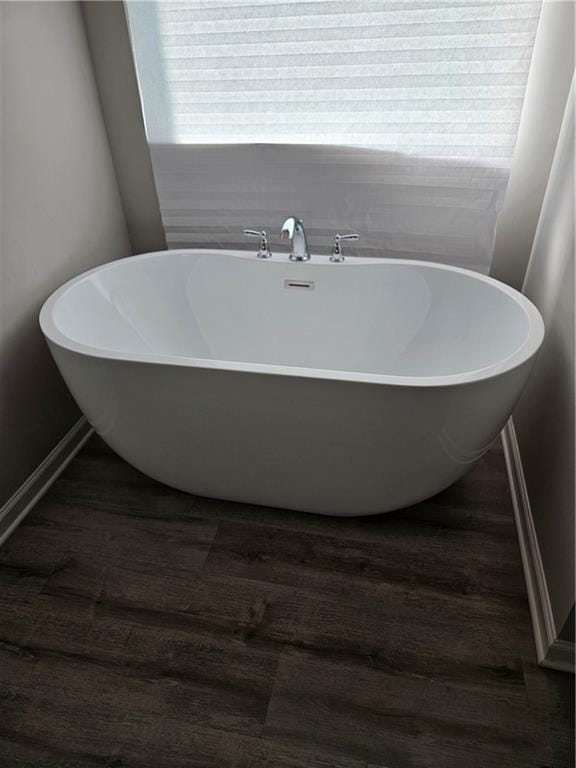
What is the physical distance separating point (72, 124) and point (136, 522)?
1467mm

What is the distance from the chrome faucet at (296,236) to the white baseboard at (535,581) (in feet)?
3.36

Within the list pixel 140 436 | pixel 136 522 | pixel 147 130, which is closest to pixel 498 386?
pixel 140 436

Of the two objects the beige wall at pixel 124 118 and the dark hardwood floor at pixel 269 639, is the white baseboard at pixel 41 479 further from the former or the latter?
the beige wall at pixel 124 118

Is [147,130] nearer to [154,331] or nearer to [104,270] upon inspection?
[104,270]

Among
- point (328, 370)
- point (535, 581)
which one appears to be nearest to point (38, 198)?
point (328, 370)

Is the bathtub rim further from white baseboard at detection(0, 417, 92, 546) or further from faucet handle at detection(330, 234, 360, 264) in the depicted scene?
white baseboard at detection(0, 417, 92, 546)

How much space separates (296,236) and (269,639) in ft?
4.38

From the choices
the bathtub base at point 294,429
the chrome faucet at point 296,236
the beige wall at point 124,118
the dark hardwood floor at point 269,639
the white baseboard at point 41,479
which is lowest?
the dark hardwood floor at point 269,639

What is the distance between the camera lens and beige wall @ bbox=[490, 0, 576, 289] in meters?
1.66

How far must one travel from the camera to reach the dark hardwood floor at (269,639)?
1.20m

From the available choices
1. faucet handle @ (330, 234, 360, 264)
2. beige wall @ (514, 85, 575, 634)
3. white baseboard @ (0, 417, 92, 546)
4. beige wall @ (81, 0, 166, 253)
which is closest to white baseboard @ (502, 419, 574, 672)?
→ beige wall @ (514, 85, 575, 634)

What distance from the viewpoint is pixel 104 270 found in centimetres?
200

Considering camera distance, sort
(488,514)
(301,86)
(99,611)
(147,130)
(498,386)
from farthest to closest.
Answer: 1. (147,130)
2. (301,86)
3. (488,514)
4. (99,611)
5. (498,386)

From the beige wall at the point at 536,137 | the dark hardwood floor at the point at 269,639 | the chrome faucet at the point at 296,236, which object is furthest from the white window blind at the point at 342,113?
the dark hardwood floor at the point at 269,639
